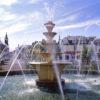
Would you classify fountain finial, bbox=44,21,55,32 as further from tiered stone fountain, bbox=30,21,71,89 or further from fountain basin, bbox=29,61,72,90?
fountain basin, bbox=29,61,72,90

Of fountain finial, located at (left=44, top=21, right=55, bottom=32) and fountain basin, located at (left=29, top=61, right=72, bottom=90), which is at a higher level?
fountain finial, located at (left=44, top=21, right=55, bottom=32)

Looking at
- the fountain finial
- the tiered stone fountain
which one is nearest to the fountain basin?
the tiered stone fountain

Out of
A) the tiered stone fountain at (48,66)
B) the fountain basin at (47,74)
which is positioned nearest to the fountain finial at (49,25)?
the tiered stone fountain at (48,66)

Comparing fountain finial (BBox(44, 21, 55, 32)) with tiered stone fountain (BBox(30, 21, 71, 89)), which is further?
fountain finial (BBox(44, 21, 55, 32))

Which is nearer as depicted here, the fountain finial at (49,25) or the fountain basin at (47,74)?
the fountain basin at (47,74)

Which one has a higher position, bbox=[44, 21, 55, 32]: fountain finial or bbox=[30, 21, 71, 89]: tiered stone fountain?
bbox=[44, 21, 55, 32]: fountain finial

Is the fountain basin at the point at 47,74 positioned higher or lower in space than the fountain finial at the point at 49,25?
lower

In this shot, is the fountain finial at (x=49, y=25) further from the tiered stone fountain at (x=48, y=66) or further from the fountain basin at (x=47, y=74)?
the fountain basin at (x=47, y=74)

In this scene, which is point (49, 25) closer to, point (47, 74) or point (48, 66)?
point (48, 66)

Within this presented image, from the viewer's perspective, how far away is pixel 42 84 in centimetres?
1994

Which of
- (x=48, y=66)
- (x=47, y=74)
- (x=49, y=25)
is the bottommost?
(x=47, y=74)

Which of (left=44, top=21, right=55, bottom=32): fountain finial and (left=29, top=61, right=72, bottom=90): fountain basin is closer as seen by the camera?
(left=29, top=61, right=72, bottom=90): fountain basin

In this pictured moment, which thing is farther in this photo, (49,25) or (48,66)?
(49,25)

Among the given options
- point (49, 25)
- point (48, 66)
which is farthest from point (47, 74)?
point (49, 25)
